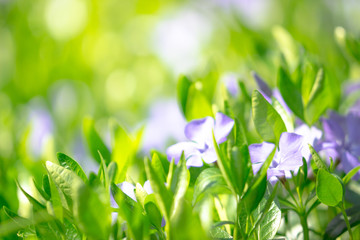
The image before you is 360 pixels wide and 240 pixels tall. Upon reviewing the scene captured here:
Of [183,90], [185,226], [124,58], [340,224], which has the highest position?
[124,58]

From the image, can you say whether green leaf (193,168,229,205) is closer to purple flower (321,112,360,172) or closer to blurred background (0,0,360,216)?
purple flower (321,112,360,172)

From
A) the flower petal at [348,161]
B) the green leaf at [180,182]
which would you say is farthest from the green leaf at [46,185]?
the flower petal at [348,161]

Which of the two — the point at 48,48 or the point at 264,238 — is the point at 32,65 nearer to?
the point at 48,48

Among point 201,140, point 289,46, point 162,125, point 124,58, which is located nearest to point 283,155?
point 201,140

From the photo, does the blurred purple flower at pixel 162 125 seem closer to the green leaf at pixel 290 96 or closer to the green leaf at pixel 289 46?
the green leaf at pixel 289 46

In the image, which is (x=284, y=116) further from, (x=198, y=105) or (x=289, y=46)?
(x=289, y=46)

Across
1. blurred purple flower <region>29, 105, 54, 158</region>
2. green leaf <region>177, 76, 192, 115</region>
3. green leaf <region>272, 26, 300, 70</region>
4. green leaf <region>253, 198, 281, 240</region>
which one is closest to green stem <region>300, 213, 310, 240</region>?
green leaf <region>253, 198, 281, 240</region>
